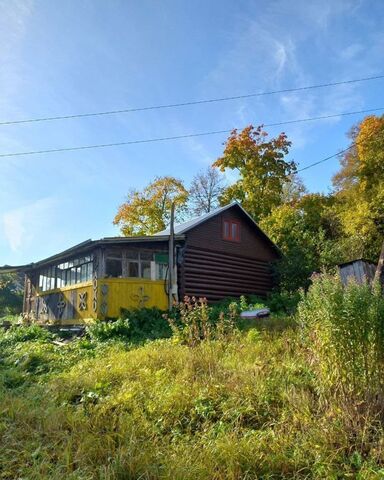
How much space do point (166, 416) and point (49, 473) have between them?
171cm

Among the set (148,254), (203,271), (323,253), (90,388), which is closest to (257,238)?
(323,253)

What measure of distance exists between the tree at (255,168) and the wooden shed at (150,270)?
276 inches

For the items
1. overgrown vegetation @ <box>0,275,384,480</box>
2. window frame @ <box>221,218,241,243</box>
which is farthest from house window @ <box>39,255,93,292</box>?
overgrown vegetation @ <box>0,275,384,480</box>

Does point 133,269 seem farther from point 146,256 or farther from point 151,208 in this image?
point 151,208

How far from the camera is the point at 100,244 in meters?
16.0

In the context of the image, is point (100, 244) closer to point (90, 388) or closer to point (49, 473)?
point (90, 388)

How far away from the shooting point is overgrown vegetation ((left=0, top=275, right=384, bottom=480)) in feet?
14.0

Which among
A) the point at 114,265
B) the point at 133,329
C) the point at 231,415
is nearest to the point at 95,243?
the point at 114,265

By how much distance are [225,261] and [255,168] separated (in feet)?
39.2

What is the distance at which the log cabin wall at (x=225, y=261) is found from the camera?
62.2 ft

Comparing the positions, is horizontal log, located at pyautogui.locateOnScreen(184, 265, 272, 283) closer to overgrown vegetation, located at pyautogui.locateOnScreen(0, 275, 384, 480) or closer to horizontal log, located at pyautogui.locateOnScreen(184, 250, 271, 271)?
horizontal log, located at pyautogui.locateOnScreen(184, 250, 271, 271)

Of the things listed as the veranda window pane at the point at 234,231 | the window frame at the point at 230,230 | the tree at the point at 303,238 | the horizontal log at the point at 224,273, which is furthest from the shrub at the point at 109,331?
the tree at the point at 303,238

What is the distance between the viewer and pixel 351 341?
15.9ft

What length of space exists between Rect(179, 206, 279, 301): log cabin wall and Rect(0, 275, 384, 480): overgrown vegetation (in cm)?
1161
